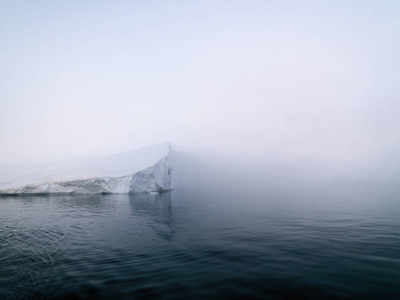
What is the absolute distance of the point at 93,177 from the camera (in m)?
38.0

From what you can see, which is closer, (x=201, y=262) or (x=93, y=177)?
(x=201, y=262)

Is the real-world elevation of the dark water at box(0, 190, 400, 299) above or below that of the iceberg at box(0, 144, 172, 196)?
below

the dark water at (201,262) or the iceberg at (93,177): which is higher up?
the iceberg at (93,177)

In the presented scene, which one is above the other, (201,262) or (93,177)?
(93,177)

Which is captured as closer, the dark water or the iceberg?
the dark water

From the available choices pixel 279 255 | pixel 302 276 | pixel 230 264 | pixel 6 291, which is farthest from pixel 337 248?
pixel 6 291

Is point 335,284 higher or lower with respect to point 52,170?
lower

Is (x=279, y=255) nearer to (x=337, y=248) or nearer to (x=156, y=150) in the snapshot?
(x=337, y=248)

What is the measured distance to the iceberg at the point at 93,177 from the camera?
38.0m

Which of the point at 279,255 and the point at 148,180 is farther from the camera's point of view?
the point at 148,180

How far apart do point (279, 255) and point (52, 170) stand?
167 ft

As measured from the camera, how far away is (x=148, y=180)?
139 ft

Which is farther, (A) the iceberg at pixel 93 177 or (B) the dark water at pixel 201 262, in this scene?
(A) the iceberg at pixel 93 177

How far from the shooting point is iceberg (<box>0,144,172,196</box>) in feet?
125
